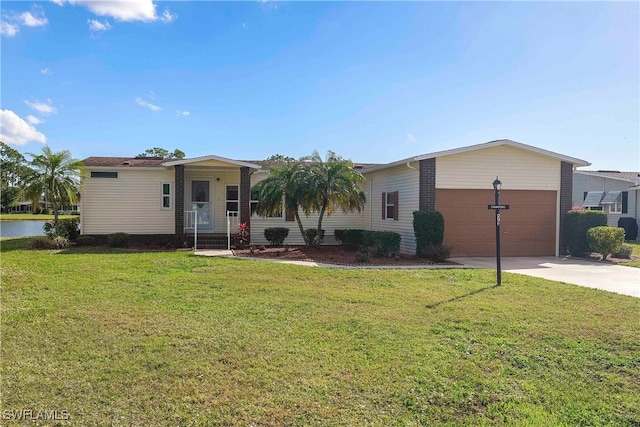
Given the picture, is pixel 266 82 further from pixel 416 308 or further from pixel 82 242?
pixel 416 308

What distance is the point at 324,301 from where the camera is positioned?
6566 millimetres

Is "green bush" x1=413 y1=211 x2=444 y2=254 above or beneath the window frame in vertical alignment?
beneath

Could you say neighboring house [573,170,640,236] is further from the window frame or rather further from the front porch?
the window frame

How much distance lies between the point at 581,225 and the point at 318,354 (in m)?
12.7

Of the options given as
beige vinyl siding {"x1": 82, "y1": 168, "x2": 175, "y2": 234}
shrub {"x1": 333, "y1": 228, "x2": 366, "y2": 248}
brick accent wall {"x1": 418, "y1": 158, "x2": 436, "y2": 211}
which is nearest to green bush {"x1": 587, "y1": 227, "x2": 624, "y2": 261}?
brick accent wall {"x1": 418, "y1": 158, "x2": 436, "y2": 211}

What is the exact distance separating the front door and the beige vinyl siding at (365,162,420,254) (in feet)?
22.9

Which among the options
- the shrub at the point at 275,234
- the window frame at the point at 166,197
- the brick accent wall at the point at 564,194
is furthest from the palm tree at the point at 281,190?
the brick accent wall at the point at 564,194

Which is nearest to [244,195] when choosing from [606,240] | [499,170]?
[499,170]

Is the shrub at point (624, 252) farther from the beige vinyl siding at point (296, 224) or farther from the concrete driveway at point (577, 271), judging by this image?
the beige vinyl siding at point (296, 224)

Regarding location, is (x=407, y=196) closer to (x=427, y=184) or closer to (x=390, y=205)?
(x=427, y=184)

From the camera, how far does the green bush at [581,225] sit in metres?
13.5

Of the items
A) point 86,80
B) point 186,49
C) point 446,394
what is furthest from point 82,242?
point 446,394

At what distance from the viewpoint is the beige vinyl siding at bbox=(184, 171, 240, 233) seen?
56.9 feet

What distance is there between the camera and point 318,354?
4.38 meters
